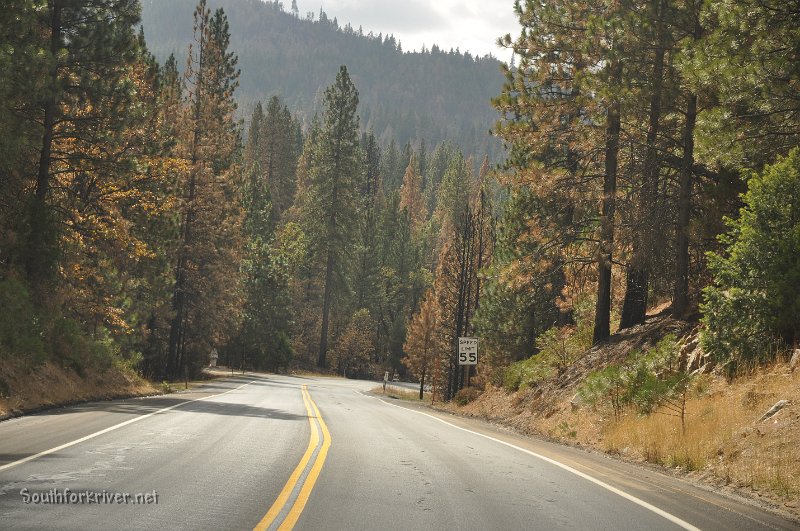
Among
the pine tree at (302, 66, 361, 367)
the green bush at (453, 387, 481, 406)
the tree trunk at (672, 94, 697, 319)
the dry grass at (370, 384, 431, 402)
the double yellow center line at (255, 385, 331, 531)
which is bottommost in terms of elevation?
the dry grass at (370, 384, 431, 402)

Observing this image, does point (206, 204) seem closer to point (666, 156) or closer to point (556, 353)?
point (556, 353)

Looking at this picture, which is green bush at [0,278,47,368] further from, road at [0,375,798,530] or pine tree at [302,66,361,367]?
pine tree at [302,66,361,367]

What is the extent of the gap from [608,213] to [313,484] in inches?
669

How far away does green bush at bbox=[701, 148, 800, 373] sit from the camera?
46.8 feet

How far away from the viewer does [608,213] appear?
23812 millimetres

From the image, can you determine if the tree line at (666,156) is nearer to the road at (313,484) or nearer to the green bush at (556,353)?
the green bush at (556,353)

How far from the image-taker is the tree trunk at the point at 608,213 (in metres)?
22.7

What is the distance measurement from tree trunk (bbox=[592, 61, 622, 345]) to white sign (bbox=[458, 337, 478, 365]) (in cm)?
823

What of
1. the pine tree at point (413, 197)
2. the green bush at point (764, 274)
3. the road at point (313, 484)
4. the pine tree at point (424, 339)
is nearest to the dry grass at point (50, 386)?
the road at point (313, 484)

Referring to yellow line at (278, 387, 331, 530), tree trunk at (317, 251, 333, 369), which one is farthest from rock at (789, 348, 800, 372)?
tree trunk at (317, 251, 333, 369)

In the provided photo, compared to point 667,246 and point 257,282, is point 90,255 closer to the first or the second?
point 667,246

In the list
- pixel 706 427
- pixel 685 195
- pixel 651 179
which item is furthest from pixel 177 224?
pixel 706 427

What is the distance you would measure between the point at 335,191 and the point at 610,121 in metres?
56.3

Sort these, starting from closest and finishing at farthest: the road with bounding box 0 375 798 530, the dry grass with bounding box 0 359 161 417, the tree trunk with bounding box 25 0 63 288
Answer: the road with bounding box 0 375 798 530
the dry grass with bounding box 0 359 161 417
the tree trunk with bounding box 25 0 63 288
